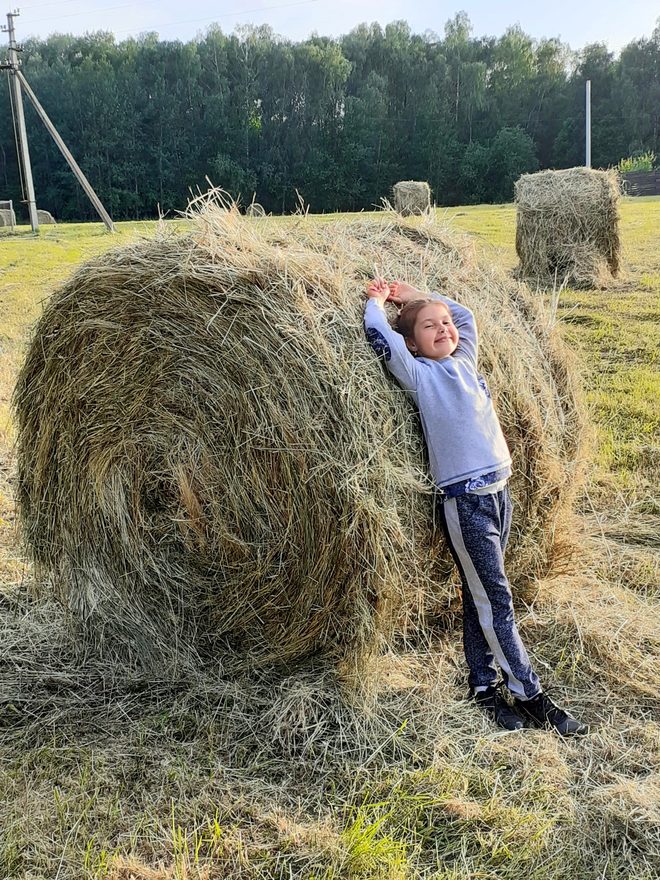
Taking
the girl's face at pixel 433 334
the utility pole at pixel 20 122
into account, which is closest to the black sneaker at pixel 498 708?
the girl's face at pixel 433 334

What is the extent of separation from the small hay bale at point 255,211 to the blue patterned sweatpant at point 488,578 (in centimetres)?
144

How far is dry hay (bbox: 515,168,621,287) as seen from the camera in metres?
11.7

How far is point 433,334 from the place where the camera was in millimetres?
2969

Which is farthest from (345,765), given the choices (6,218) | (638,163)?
(638,163)

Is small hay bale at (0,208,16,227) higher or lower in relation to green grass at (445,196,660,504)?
higher

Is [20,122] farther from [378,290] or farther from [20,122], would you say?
[378,290]

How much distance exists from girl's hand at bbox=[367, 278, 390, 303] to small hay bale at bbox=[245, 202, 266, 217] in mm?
593

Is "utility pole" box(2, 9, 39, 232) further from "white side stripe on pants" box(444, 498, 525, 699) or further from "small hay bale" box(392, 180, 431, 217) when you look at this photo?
"white side stripe on pants" box(444, 498, 525, 699)

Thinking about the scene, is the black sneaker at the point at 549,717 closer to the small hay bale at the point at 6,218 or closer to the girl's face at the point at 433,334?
the girl's face at the point at 433,334

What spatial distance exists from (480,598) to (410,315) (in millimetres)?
1123

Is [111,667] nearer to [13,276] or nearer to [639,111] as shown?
[13,276]

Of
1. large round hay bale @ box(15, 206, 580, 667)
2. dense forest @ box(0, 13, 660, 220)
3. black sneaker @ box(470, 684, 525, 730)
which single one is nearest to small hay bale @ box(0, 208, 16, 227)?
dense forest @ box(0, 13, 660, 220)

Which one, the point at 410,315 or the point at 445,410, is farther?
the point at 410,315

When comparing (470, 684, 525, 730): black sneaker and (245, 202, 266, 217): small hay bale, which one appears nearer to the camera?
(470, 684, 525, 730): black sneaker
